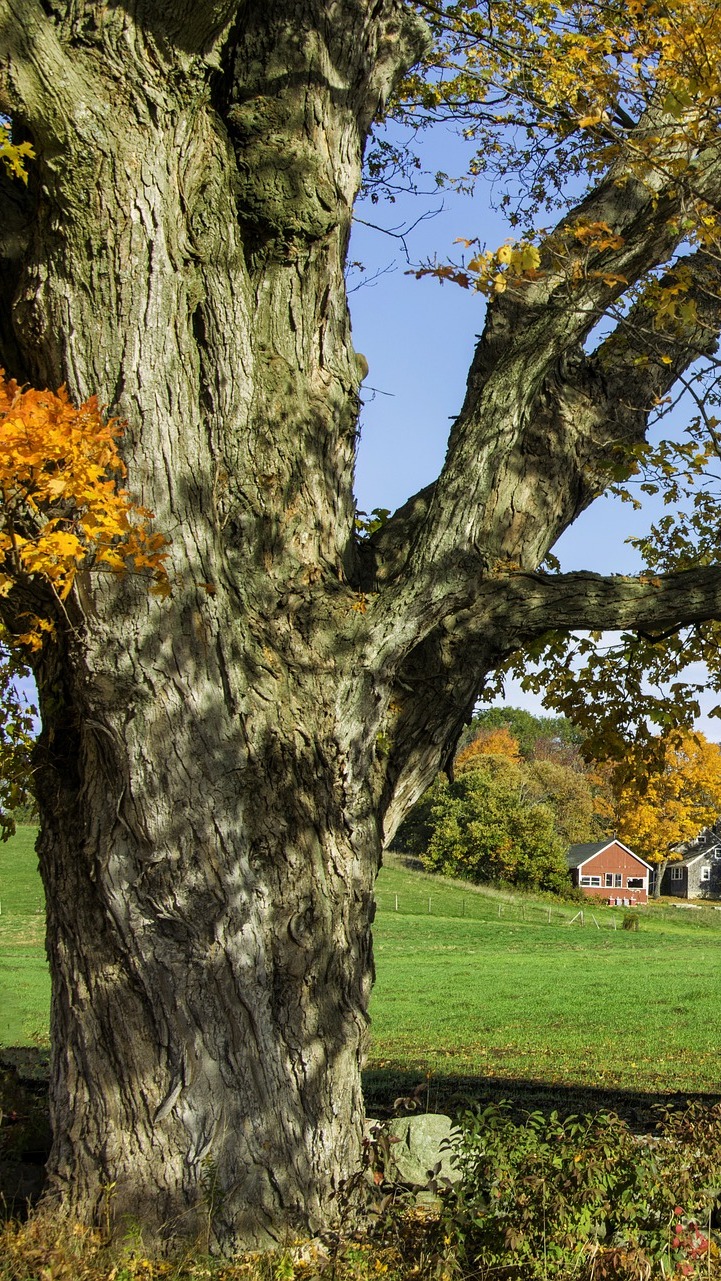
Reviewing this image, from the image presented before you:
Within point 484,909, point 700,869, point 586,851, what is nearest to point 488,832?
point 484,909

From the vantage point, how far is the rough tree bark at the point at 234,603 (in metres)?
5.09

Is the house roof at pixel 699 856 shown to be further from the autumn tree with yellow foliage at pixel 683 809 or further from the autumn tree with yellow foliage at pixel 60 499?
the autumn tree with yellow foliage at pixel 60 499

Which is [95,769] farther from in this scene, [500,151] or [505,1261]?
[500,151]

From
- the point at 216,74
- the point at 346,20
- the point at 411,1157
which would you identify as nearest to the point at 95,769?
the point at 411,1157

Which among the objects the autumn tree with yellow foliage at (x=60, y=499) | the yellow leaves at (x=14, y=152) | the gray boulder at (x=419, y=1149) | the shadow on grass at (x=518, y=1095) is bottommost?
the shadow on grass at (x=518, y=1095)

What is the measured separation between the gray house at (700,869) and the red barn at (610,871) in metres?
16.0

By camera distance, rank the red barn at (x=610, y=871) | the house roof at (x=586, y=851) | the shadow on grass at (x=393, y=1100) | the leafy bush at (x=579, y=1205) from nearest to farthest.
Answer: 1. the leafy bush at (x=579, y=1205)
2. the shadow on grass at (x=393, y=1100)
3. the house roof at (x=586, y=851)
4. the red barn at (x=610, y=871)

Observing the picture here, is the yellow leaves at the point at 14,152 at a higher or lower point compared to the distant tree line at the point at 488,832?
higher

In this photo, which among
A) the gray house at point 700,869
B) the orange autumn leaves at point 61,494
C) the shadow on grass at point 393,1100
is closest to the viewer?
the orange autumn leaves at point 61,494

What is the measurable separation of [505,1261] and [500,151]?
30.9 feet

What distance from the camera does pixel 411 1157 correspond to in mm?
5914

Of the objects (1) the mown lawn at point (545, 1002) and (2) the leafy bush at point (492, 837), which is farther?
(2) the leafy bush at point (492, 837)

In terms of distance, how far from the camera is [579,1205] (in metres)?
4.52

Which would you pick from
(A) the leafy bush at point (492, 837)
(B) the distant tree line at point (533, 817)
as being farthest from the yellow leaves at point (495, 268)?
(A) the leafy bush at point (492, 837)
